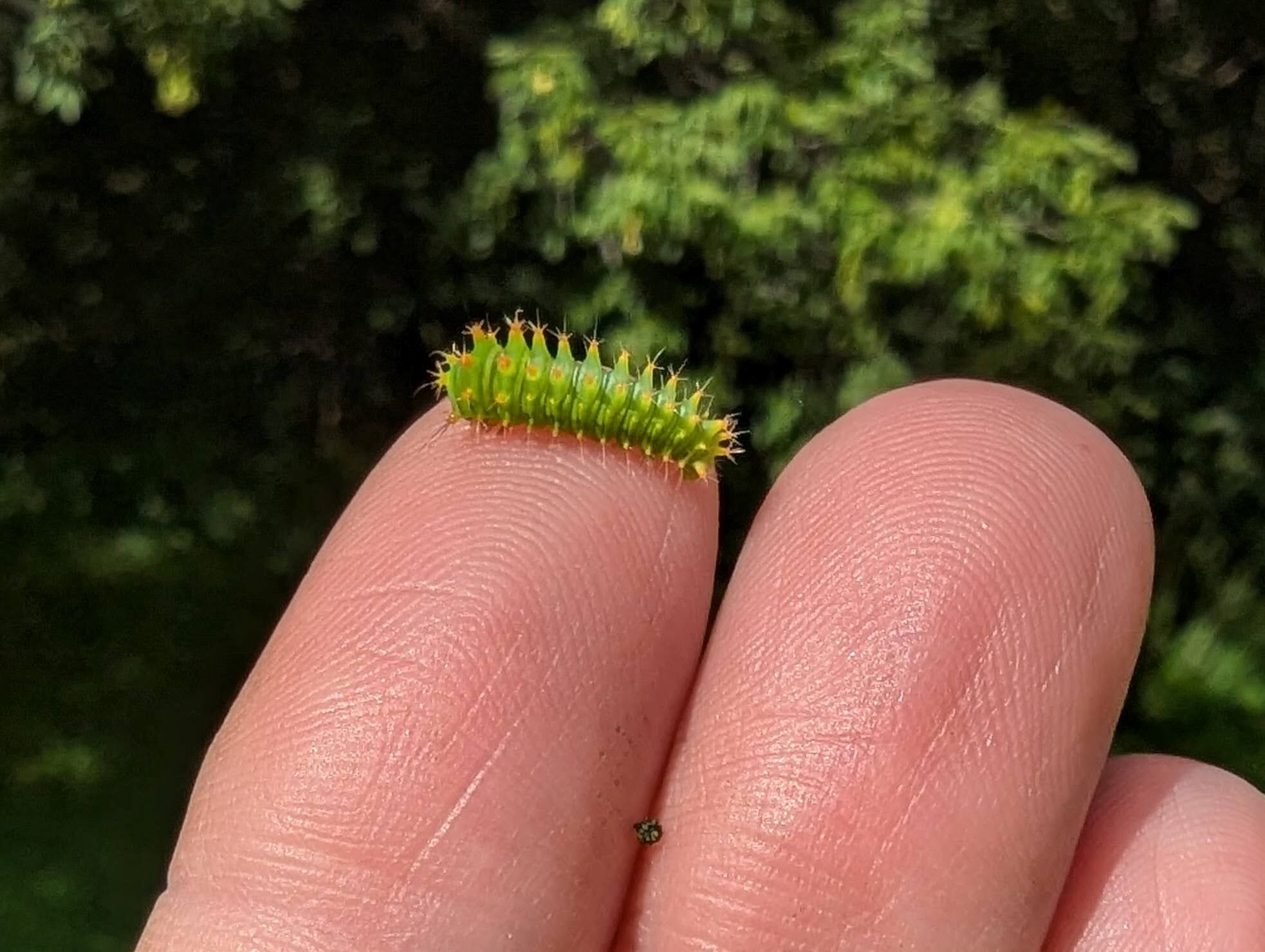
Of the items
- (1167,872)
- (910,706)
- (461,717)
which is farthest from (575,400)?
(1167,872)

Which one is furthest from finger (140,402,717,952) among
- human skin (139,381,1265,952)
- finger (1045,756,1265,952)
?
finger (1045,756,1265,952)

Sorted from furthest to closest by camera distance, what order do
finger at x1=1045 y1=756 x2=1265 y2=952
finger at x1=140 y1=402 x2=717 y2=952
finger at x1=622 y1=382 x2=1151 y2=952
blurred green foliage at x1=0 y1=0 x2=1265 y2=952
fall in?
blurred green foliage at x1=0 y1=0 x2=1265 y2=952 < finger at x1=1045 y1=756 x2=1265 y2=952 < finger at x1=622 y1=382 x2=1151 y2=952 < finger at x1=140 y1=402 x2=717 y2=952

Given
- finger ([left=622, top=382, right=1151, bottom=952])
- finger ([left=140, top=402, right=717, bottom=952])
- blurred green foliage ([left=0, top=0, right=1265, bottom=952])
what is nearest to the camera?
finger ([left=140, top=402, right=717, bottom=952])

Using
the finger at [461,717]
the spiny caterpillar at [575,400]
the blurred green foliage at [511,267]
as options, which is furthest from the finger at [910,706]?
the blurred green foliage at [511,267]

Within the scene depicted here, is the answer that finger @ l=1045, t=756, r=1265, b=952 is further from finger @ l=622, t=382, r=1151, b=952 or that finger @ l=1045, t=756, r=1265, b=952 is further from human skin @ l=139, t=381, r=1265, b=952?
finger @ l=622, t=382, r=1151, b=952

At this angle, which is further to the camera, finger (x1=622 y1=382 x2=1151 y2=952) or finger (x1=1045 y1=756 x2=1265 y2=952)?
finger (x1=1045 y1=756 x2=1265 y2=952)

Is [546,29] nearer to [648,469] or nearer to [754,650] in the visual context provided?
[648,469]

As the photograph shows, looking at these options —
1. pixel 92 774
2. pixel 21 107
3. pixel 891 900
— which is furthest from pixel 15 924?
pixel 891 900

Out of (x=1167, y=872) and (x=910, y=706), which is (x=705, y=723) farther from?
(x=1167, y=872)

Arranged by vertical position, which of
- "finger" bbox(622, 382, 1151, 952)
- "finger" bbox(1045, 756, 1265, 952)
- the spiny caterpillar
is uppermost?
the spiny caterpillar
